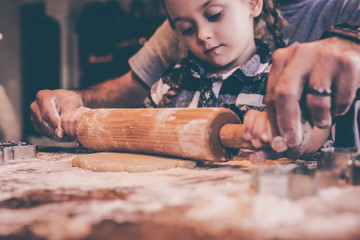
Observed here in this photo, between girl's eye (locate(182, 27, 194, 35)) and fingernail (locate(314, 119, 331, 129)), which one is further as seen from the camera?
girl's eye (locate(182, 27, 194, 35))

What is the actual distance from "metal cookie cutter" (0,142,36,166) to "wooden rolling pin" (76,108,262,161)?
249 mm

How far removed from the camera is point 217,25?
1186mm

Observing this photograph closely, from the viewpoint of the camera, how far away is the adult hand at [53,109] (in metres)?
1.38

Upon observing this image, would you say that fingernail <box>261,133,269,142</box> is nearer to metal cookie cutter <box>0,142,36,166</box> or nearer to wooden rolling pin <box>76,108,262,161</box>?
wooden rolling pin <box>76,108,262,161</box>

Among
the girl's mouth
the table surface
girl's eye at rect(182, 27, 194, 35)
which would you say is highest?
girl's eye at rect(182, 27, 194, 35)

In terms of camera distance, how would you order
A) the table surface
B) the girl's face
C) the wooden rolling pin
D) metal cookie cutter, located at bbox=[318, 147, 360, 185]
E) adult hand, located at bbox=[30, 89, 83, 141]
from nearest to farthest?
the table surface → metal cookie cutter, located at bbox=[318, 147, 360, 185] → the wooden rolling pin → the girl's face → adult hand, located at bbox=[30, 89, 83, 141]

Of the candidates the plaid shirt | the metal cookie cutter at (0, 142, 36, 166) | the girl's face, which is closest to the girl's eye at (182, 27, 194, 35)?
the girl's face

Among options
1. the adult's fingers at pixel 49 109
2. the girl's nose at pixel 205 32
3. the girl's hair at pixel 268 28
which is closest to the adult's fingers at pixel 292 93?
the girl's nose at pixel 205 32

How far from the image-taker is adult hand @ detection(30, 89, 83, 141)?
1.38m

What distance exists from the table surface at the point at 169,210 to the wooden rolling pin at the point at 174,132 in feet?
0.46

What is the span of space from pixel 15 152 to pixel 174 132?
622mm

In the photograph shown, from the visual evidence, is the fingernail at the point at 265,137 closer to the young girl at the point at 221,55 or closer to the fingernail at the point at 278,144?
the fingernail at the point at 278,144

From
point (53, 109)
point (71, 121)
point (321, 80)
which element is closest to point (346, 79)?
point (321, 80)

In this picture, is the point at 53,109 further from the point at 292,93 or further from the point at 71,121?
the point at 292,93
